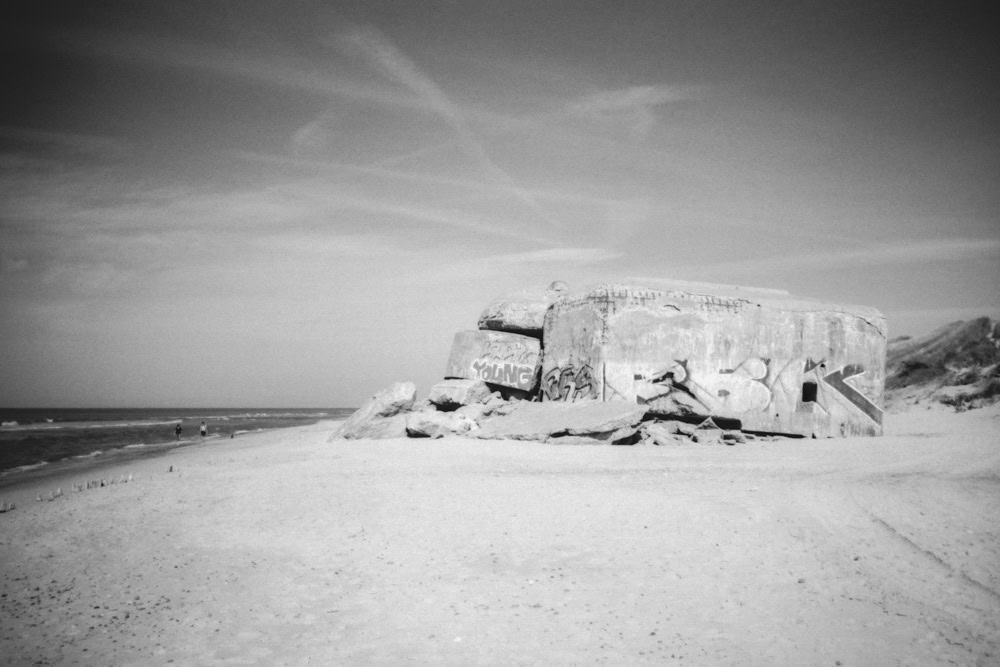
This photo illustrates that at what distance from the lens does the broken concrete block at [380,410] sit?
493 inches

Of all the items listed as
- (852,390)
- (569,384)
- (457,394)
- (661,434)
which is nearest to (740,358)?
(852,390)

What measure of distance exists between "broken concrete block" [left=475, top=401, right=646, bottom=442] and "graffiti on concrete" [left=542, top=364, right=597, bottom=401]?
2.20 ft

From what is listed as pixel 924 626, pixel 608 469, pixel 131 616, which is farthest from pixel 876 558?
pixel 131 616

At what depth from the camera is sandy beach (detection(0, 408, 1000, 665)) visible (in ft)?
11.5

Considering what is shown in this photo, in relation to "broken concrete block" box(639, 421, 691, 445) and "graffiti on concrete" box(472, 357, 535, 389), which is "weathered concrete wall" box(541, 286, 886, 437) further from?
"graffiti on concrete" box(472, 357, 535, 389)

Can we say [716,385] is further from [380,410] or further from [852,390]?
[380,410]

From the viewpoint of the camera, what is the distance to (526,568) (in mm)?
4527

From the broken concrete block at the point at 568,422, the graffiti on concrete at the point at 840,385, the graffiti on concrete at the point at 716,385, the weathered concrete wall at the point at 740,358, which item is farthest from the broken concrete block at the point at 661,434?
the graffiti on concrete at the point at 840,385

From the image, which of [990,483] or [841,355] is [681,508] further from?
[841,355]

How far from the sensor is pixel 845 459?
8203 millimetres

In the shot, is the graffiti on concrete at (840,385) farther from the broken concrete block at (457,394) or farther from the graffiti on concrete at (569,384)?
the broken concrete block at (457,394)

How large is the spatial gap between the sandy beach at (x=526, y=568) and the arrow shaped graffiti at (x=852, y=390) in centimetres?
387

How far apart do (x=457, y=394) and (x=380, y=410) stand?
1.70 meters

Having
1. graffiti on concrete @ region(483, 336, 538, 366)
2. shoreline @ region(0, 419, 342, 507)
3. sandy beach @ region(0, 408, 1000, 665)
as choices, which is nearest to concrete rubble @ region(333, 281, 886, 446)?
graffiti on concrete @ region(483, 336, 538, 366)
